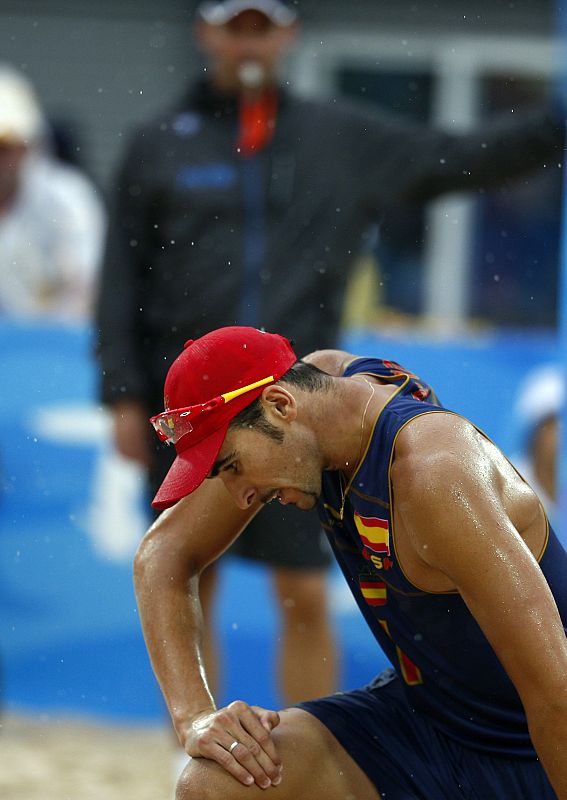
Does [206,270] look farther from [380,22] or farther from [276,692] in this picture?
[380,22]

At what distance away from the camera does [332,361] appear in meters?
2.87

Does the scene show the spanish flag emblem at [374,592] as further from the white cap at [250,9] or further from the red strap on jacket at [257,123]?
the white cap at [250,9]

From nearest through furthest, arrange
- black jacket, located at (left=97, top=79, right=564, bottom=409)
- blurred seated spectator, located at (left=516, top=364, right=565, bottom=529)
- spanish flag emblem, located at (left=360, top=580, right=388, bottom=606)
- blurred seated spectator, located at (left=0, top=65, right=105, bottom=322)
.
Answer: spanish flag emblem, located at (left=360, top=580, right=388, bottom=606), black jacket, located at (left=97, top=79, right=564, bottom=409), blurred seated spectator, located at (left=516, top=364, right=565, bottom=529), blurred seated spectator, located at (left=0, top=65, right=105, bottom=322)

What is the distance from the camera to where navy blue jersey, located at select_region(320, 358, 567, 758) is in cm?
255

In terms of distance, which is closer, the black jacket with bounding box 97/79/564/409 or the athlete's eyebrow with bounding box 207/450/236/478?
the athlete's eyebrow with bounding box 207/450/236/478

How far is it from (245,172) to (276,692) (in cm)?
165

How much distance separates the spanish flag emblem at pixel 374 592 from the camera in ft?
8.95

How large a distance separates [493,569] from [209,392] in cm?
64

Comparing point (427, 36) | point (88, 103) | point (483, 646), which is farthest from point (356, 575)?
point (88, 103)

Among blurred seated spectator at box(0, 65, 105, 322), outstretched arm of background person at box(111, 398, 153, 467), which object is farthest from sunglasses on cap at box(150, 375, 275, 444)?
blurred seated spectator at box(0, 65, 105, 322)

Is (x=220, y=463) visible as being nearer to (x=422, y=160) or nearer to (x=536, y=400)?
(x=422, y=160)

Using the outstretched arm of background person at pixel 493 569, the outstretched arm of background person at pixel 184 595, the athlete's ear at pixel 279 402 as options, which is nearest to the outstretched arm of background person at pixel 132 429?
the outstretched arm of background person at pixel 184 595

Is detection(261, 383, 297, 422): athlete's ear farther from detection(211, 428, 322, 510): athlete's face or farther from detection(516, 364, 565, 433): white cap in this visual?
detection(516, 364, 565, 433): white cap

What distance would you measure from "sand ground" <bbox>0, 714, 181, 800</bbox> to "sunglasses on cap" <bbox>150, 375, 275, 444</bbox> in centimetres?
218
